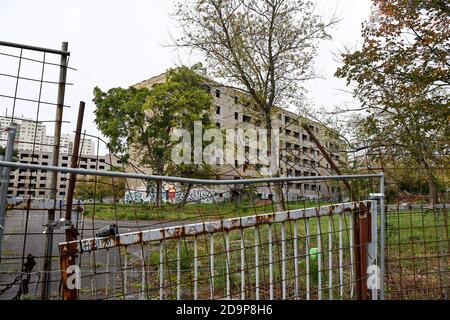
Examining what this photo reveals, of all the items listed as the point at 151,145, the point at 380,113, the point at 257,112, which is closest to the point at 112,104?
the point at 151,145

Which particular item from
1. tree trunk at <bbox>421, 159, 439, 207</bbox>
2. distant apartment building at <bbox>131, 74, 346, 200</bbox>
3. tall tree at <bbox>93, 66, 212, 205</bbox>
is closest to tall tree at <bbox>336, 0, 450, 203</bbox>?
distant apartment building at <bbox>131, 74, 346, 200</bbox>

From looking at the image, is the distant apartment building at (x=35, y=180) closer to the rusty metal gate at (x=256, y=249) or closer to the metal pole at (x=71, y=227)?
the metal pole at (x=71, y=227)

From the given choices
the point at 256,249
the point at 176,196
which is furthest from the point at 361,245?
the point at 176,196

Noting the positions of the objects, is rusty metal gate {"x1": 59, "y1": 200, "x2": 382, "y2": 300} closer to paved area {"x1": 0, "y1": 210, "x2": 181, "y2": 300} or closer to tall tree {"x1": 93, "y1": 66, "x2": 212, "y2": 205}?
paved area {"x1": 0, "y1": 210, "x2": 181, "y2": 300}

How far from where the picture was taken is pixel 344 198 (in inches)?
140

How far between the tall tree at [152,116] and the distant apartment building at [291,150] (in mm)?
2744

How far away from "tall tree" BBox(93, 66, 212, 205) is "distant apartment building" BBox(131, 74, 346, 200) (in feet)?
9.00

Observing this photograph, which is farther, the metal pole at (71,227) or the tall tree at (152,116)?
the tall tree at (152,116)

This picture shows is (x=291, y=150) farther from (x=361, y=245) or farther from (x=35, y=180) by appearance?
(x=35, y=180)

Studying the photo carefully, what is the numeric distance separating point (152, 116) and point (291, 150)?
78.5 feet

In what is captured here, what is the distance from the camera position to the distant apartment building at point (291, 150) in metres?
3.55

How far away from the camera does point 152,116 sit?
Result: 27.3m

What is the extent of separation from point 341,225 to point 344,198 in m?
0.72

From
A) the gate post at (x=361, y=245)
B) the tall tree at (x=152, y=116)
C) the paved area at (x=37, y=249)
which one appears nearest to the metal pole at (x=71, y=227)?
the paved area at (x=37, y=249)
